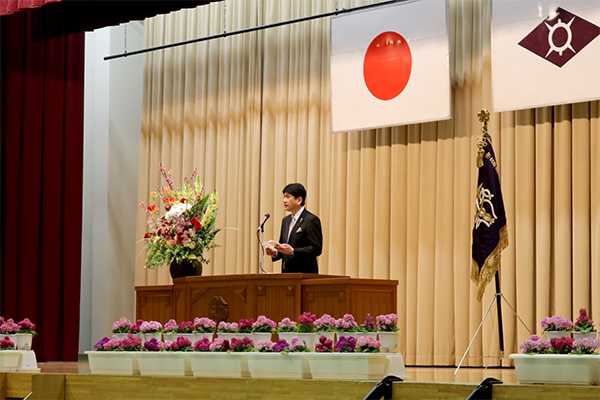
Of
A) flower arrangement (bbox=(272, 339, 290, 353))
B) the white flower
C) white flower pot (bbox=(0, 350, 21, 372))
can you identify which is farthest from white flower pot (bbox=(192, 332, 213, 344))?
the white flower

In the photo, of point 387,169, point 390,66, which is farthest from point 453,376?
point 390,66

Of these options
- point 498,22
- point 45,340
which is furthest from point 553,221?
point 45,340

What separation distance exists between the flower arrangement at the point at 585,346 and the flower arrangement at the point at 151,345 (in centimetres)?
225

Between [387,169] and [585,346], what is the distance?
4316mm

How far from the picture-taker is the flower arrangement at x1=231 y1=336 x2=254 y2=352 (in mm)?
4195

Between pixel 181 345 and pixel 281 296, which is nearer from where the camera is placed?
pixel 181 345

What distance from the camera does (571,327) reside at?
3598 millimetres

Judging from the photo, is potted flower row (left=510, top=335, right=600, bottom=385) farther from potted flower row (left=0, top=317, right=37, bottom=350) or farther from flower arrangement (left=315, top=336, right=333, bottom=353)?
potted flower row (left=0, top=317, right=37, bottom=350)

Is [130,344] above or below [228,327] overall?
below

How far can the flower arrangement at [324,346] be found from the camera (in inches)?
155

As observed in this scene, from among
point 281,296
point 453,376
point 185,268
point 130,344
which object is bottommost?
point 453,376

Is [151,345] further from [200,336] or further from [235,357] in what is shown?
[235,357]

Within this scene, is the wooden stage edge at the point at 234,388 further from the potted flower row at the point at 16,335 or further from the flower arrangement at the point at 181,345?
the potted flower row at the point at 16,335

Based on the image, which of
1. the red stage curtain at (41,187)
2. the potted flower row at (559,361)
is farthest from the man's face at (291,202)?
the red stage curtain at (41,187)
